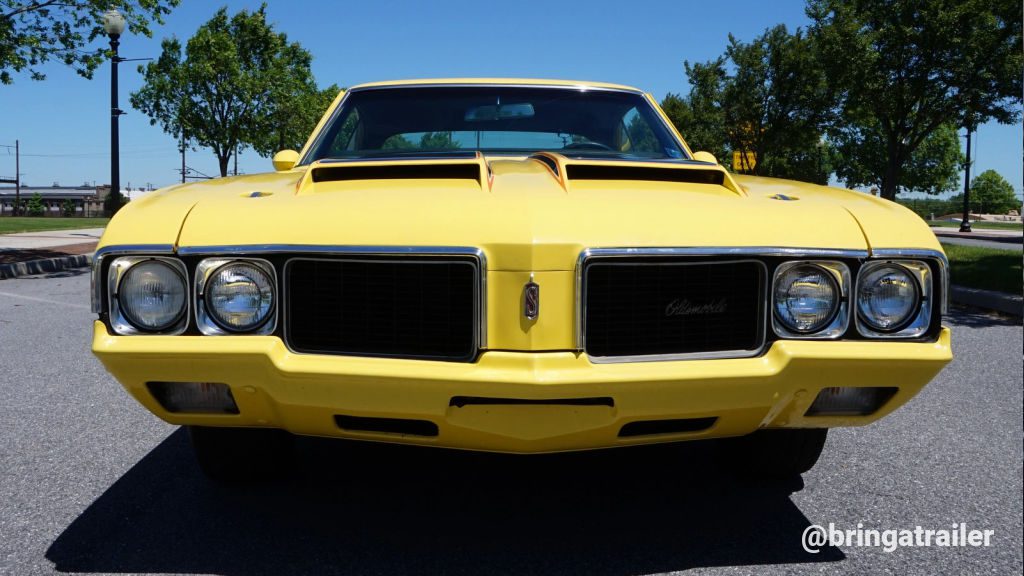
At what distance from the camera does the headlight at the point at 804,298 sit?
7.14ft

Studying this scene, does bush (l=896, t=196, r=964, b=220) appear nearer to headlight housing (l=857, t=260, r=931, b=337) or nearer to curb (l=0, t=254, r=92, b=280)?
curb (l=0, t=254, r=92, b=280)

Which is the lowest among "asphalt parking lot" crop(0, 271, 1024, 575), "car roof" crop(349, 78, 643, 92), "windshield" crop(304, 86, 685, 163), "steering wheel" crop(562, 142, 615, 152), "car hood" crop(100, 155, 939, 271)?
"asphalt parking lot" crop(0, 271, 1024, 575)

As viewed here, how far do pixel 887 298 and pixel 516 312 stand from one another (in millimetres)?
1046

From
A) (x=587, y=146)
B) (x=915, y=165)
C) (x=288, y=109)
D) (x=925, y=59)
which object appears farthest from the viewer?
(x=915, y=165)

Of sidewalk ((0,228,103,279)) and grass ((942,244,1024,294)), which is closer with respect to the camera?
grass ((942,244,1024,294))

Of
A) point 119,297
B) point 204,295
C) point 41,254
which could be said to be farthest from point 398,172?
point 41,254

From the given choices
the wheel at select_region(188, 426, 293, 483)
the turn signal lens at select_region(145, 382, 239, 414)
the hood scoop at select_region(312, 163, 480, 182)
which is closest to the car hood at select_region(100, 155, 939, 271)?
the hood scoop at select_region(312, 163, 480, 182)

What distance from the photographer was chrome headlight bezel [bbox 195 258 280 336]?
83.5 inches

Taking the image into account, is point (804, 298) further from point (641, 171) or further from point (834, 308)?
point (641, 171)

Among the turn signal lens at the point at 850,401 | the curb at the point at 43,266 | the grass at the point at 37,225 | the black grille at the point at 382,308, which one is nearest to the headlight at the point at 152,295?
the black grille at the point at 382,308

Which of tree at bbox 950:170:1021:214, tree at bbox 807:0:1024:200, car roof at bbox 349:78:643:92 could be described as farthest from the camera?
tree at bbox 950:170:1021:214

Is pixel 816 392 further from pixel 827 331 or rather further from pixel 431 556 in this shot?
pixel 431 556

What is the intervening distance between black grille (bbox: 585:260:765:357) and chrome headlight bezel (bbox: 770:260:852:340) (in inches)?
2.9

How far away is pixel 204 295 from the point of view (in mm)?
2127
